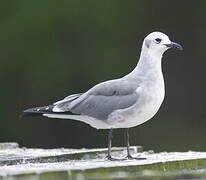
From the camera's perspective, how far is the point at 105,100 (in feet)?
20.8

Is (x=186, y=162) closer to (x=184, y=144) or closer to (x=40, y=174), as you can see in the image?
(x=40, y=174)

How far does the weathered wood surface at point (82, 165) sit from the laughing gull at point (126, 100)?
1.09 feet

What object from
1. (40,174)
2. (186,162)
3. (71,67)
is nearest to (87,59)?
(71,67)

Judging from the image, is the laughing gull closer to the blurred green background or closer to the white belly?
the white belly

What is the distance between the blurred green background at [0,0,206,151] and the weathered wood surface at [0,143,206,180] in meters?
6.71

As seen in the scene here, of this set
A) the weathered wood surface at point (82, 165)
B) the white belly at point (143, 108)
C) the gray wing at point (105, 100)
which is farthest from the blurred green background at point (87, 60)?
the white belly at point (143, 108)

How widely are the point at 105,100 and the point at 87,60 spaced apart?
7961 mm

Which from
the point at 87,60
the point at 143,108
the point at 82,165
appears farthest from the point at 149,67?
the point at 87,60

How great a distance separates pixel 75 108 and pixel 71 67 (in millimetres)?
7928

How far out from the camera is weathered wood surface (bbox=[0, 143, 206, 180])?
468cm

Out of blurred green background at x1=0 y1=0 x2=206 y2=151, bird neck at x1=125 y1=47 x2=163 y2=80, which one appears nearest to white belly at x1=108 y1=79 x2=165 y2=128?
bird neck at x1=125 y1=47 x2=163 y2=80

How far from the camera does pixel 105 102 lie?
6.34 metres

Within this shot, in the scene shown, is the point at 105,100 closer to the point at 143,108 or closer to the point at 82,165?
the point at 143,108

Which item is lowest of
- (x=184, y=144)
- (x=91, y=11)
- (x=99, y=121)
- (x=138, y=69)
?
(x=184, y=144)
